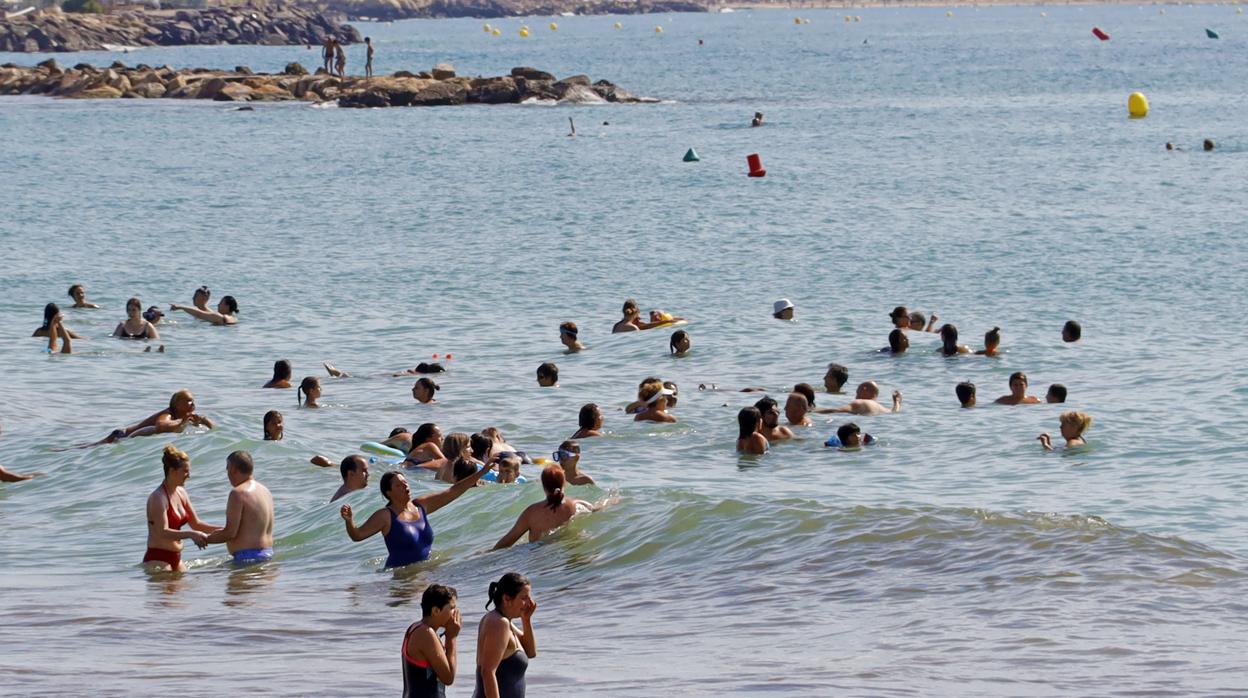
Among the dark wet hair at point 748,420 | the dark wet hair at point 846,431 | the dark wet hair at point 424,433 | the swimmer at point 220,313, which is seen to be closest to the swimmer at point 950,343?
the dark wet hair at point 846,431

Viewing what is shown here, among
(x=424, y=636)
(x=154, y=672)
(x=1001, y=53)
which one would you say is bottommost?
(x=154, y=672)

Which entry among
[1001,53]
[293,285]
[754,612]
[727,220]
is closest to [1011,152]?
[727,220]

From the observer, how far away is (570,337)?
25375mm

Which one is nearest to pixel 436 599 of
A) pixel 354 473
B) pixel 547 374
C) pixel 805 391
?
pixel 354 473

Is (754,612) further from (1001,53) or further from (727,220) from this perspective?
(1001,53)

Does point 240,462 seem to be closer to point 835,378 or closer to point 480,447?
point 480,447

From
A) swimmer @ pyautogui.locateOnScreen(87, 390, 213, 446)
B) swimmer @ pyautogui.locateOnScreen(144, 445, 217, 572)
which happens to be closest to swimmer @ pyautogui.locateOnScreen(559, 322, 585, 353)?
swimmer @ pyautogui.locateOnScreen(87, 390, 213, 446)

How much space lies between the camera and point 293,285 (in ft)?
105

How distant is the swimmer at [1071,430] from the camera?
1864cm

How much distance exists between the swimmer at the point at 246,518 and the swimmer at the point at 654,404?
6918mm

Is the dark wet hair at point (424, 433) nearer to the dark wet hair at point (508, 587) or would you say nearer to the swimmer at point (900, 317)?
the dark wet hair at point (508, 587)

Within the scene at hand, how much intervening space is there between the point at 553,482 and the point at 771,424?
5.74 m

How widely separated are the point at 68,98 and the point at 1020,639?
7179 centimetres

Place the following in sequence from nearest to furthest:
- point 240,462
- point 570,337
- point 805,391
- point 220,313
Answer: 1. point 240,462
2. point 805,391
3. point 570,337
4. point 220,313
